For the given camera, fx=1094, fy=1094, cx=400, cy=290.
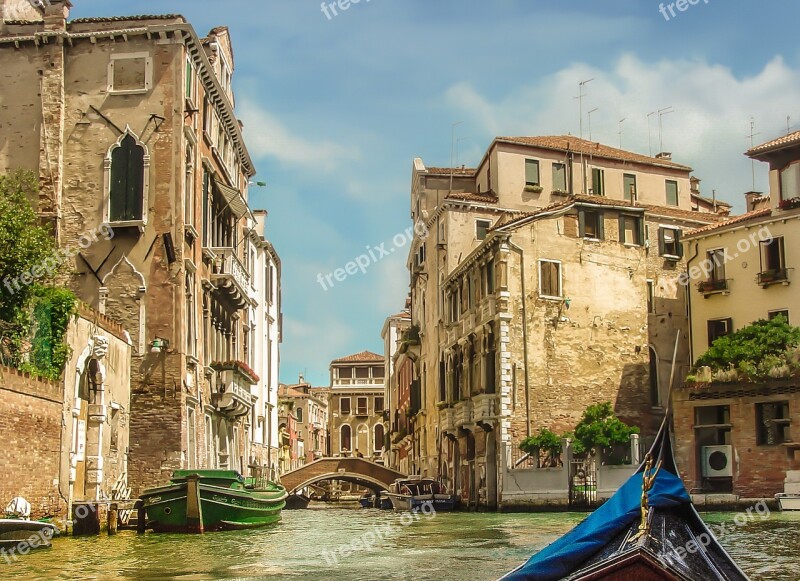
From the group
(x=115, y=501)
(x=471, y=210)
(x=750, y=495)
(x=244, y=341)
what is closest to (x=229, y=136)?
(x=244, y=341)

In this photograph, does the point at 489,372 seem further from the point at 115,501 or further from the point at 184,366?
the point at 115,501

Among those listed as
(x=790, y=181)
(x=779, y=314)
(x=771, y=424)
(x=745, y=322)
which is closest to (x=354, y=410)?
(x=745, y=322)

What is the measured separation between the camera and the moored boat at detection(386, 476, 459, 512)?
30.8 meters

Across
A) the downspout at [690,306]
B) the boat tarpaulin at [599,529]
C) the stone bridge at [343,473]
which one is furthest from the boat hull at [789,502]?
the stone bridge at [343,473]

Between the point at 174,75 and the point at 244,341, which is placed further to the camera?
the point at 244,341

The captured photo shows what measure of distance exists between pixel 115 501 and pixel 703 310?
58.3 ft

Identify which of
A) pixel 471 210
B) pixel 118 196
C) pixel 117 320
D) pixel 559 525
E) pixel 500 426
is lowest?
pixel 559 525

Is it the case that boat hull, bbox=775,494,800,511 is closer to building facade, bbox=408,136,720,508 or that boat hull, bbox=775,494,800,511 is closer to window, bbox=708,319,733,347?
window, bbox=708,319,733,347

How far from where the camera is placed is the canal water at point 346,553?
12.2 metres

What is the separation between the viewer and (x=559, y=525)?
20.8m

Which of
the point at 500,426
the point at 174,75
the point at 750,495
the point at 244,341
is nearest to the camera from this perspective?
the point at 174,75

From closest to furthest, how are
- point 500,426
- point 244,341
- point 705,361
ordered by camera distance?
point 705,361, point 500,426, point 244,341

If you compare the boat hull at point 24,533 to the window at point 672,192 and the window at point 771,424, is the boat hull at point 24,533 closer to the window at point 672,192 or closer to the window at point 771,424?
the window at point 771,424

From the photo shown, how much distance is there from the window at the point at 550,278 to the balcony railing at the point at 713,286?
3855 millimetres
